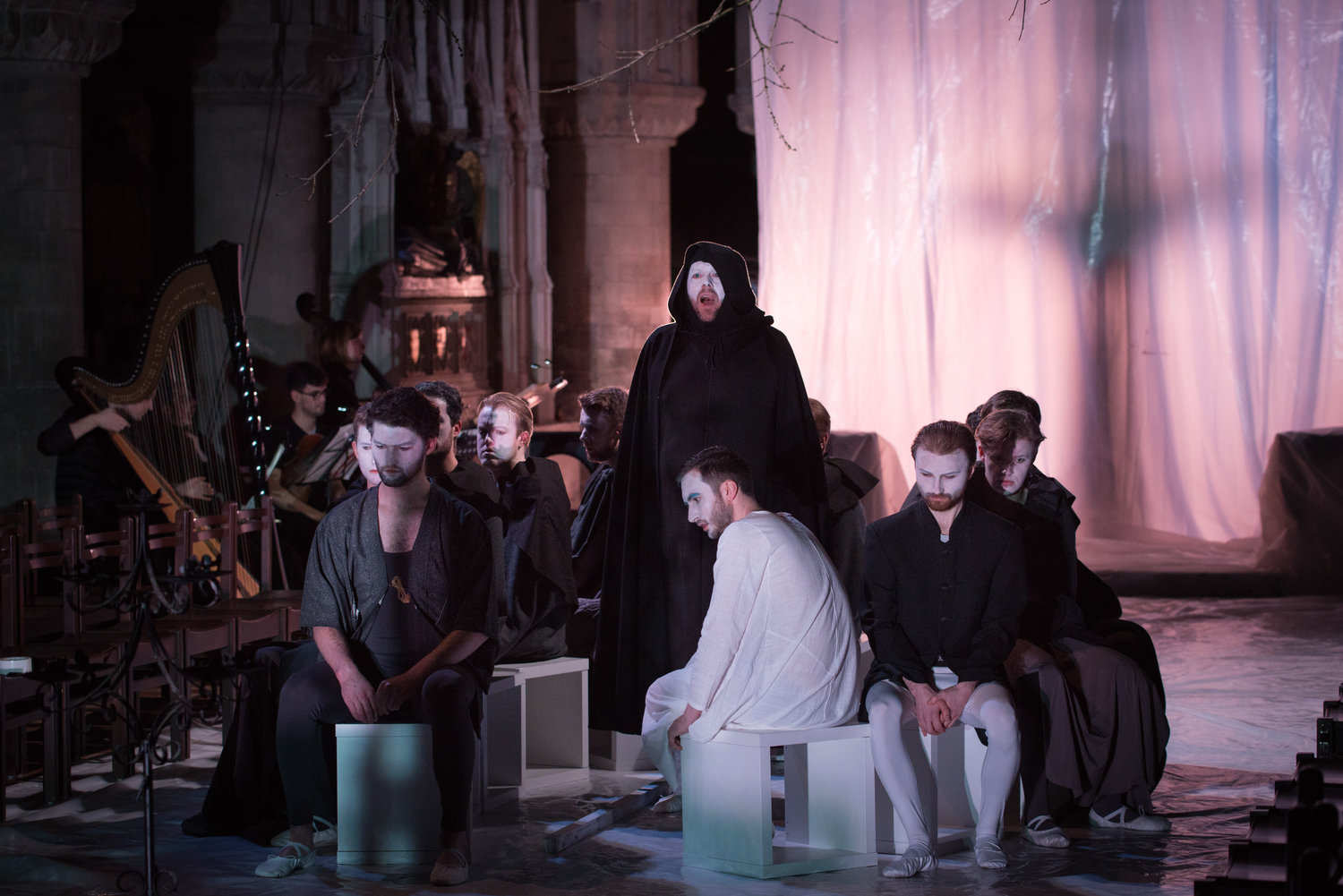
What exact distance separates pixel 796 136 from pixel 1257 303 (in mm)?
2659

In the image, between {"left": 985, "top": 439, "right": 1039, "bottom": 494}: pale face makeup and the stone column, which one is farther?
the stone column

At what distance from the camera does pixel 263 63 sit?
399 inches

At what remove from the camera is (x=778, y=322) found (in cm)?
1069

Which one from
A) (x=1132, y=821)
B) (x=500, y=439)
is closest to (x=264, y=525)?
(x=500, y=439)

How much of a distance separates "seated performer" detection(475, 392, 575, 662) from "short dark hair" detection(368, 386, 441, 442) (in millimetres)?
833

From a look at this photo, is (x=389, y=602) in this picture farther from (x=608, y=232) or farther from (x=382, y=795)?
(x=608, y=232)

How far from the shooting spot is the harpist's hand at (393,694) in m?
4.67

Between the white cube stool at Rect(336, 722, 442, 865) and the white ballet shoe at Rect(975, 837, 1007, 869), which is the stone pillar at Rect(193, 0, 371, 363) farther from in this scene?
the white ballet shoe at Rect(975, 837, 1007, 869)

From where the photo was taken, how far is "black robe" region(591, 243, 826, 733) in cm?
550

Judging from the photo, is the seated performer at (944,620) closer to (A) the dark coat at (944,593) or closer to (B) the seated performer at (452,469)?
(A) the dark coat at (944,593)

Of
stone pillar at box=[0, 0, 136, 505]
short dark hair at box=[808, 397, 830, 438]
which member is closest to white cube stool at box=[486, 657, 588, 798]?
short dark hair at box=[808, 397, 830, 438]

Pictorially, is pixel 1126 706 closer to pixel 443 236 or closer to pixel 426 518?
pixel 426 518

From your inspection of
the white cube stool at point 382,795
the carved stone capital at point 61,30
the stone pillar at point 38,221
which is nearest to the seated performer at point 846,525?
the white cube stool at point 382,795

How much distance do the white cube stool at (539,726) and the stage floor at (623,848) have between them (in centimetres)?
10
